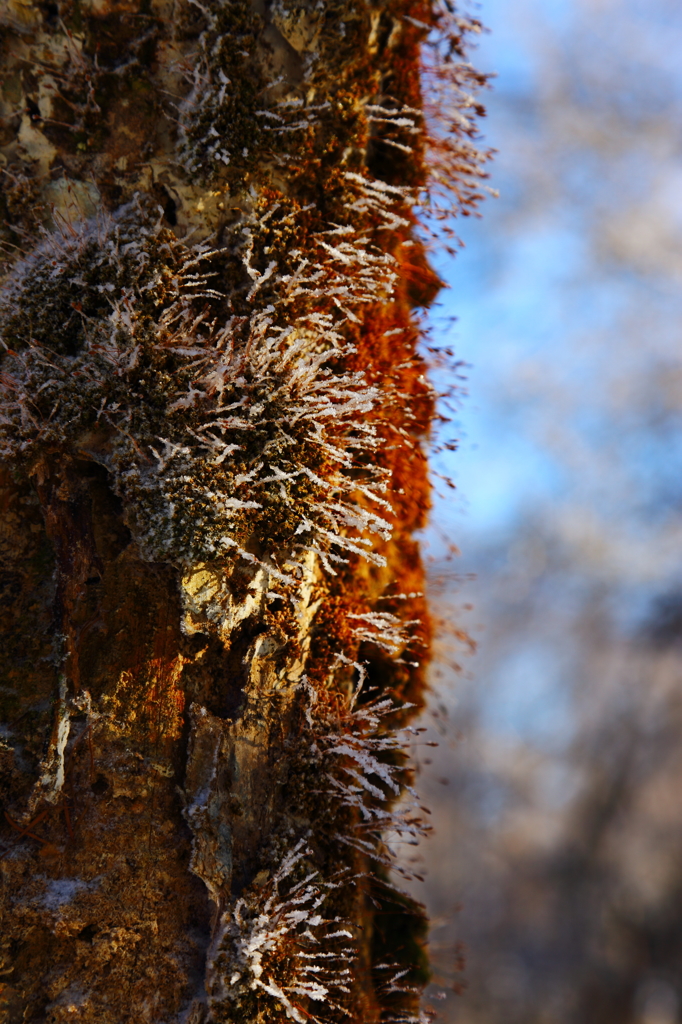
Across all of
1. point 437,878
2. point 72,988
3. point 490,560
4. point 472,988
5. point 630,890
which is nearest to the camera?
point 72,988

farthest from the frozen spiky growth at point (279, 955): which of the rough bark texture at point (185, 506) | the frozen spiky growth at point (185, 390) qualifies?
the frozen spiky growth at point (185, 390)

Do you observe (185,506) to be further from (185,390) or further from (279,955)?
(279,955)

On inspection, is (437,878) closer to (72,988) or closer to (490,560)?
(490,560)

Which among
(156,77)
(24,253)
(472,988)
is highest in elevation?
(156,77)

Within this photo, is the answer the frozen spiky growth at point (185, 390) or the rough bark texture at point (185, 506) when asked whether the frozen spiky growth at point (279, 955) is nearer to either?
the rough bark texture at point (185, 506)

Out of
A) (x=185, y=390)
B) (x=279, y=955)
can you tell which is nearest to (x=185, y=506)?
(x=185, y=390)

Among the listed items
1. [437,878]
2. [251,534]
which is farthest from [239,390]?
[437,878]

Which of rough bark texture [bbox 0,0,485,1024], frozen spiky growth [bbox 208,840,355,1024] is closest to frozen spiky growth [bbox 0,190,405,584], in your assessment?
rough bark texture [bbox 0,0,485,1024]

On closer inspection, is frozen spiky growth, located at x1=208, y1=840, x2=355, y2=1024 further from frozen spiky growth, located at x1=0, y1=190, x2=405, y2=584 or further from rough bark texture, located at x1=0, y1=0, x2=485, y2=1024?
frozen spiky growth, located at x1=0, y1=190, x2=405, y2=584
